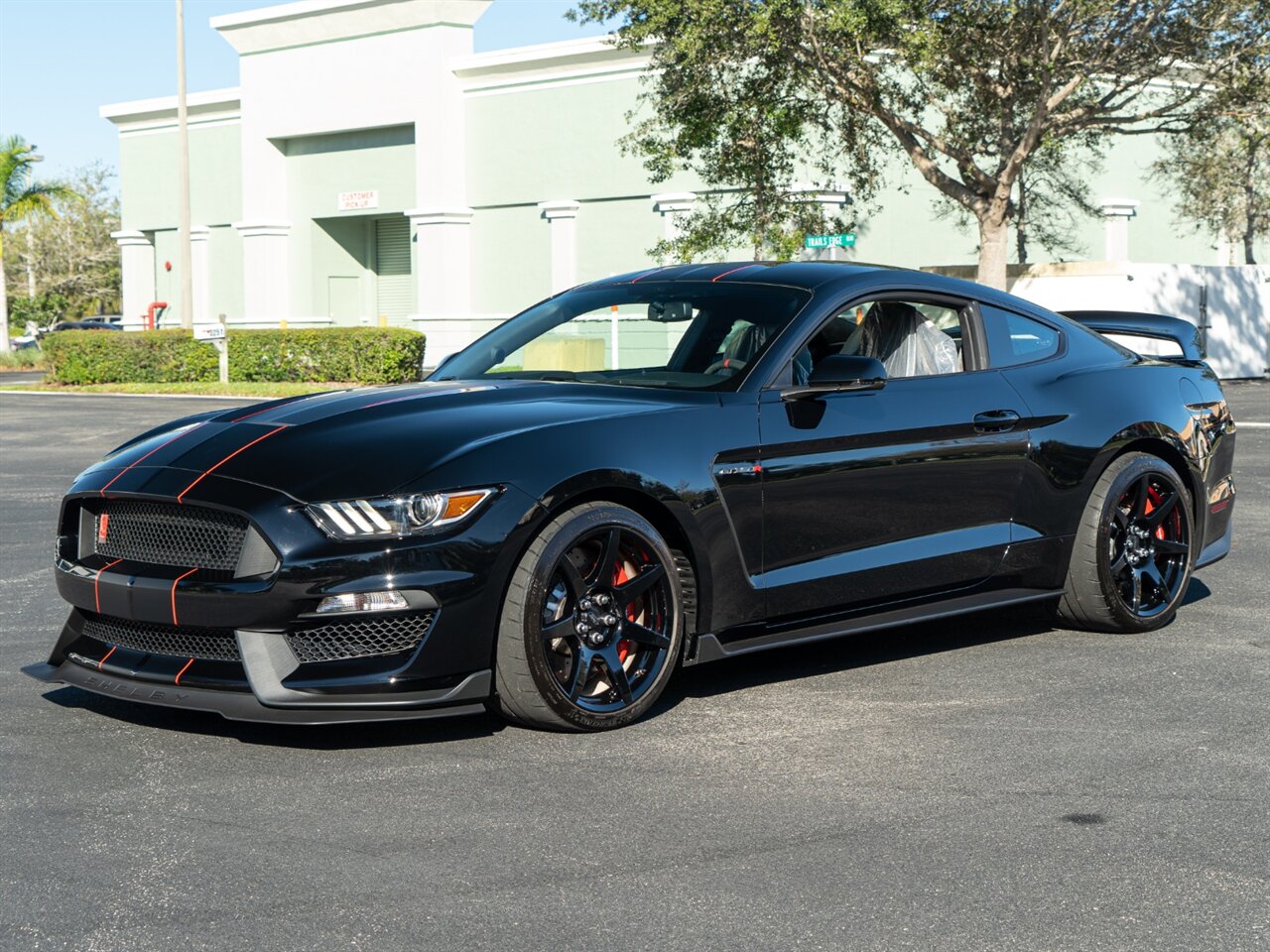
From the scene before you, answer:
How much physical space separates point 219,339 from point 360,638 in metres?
29.4

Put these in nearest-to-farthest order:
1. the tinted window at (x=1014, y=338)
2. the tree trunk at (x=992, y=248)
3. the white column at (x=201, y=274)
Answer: the tinted window at (x=1014, y=338), the tree trunk at (x=992, y=248), the white column at (x=201, y=274)

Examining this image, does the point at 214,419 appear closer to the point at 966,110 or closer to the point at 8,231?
the point at 966,110

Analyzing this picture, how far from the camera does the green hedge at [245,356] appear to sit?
115 feet

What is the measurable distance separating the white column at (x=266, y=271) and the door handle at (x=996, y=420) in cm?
4166

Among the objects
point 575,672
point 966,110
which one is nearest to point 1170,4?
point 966,110

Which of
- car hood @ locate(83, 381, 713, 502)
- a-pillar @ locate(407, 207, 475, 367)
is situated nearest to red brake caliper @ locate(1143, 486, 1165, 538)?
car hood @ locate(83, 381, 713, 502)

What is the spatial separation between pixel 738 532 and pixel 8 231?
3051 inches

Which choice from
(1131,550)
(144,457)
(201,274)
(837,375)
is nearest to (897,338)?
(837,375)

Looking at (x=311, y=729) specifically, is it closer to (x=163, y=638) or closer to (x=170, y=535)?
(x=163, y=638)

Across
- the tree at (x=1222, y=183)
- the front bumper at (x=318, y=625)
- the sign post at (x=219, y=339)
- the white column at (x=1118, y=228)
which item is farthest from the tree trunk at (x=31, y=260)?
A: the front bumper at (x=318, y=625)

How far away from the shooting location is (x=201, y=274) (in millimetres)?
50156

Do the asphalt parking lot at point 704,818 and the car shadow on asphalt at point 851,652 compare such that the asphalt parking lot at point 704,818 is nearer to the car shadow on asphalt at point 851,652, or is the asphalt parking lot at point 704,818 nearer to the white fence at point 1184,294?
the car shadow on asphalt at point 851,652

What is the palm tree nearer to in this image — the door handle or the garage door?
the garage door

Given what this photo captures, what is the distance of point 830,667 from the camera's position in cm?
667
